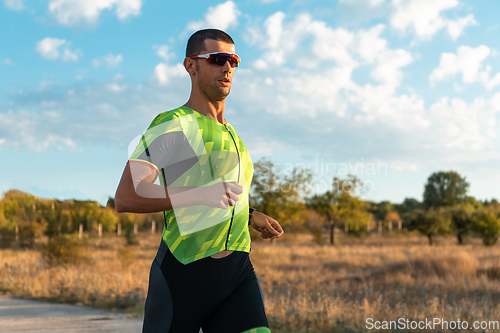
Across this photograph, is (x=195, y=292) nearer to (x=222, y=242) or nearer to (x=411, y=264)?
(x=222, y=242)

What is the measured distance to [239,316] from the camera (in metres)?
1.85

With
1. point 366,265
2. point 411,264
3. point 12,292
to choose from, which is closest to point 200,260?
point 12,292

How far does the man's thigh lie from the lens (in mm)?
1846

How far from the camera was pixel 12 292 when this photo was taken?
894cm

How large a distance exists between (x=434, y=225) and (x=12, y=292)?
34.0 m

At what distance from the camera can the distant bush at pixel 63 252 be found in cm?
1340

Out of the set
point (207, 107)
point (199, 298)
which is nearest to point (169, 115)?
point (207, 107)

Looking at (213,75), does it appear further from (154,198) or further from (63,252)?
(63,252)

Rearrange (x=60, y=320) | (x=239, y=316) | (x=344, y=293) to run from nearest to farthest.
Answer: (x=239, y=316) < (x=60, y=320) < (x=344, y=293)

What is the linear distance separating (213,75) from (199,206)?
65 cm

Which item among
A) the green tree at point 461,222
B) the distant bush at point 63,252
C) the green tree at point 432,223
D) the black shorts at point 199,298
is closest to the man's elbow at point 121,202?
the black shorts at point 199,298

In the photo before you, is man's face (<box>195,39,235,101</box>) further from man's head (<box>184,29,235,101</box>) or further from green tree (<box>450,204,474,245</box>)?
green tree (<box>450,204,474,245</box>)

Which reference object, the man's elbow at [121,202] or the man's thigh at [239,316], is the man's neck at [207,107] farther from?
the man's thigh at [239,316]

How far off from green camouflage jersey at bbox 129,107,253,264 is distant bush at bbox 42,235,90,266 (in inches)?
512
